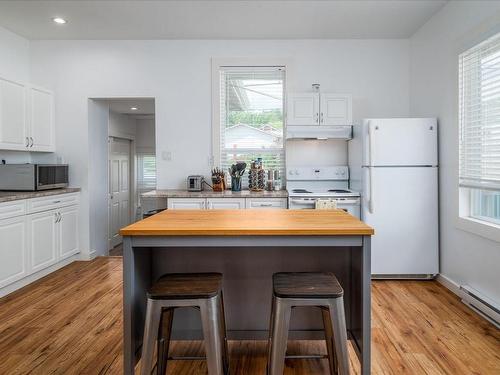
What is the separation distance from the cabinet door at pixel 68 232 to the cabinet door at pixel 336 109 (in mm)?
3162

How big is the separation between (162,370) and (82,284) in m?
2.14

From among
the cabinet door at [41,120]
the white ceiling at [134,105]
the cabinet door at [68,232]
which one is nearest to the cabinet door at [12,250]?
the cabinet door at [68,232]

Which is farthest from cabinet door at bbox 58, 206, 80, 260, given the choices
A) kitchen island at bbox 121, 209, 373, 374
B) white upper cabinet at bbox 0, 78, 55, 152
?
kitchen island at bbox 121, 209, 373, 374

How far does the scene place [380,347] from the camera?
2348 mm

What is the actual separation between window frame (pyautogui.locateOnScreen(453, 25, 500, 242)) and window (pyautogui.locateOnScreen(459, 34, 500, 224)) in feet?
0.08

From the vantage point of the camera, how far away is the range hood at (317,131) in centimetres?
420

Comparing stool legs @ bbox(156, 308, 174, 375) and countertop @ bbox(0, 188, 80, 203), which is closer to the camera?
stool legs @ bbox(156, 308, 174, 375)

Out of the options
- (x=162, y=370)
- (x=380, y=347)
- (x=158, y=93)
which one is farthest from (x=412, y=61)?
(x=162, y=370)

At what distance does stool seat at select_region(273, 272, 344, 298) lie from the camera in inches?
64.7

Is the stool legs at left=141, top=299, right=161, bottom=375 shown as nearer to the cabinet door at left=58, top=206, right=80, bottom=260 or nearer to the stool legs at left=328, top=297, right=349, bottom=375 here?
the stool legs at left=328, top=297, right=349, bottom=375

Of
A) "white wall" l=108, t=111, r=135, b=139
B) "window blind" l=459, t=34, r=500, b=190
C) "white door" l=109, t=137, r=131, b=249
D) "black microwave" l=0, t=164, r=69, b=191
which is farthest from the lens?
"white wall" l=108, t=111, r=135, b=139

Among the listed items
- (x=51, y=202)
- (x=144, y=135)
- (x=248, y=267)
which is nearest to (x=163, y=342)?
(x=248, y=267)

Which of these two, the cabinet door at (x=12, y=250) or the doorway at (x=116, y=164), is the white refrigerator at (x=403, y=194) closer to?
the doorway at (x=116, y=164)

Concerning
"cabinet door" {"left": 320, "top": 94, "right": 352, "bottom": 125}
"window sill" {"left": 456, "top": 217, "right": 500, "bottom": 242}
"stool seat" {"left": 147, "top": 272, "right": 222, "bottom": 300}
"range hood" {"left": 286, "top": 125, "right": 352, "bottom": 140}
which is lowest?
"stool seat" {"left": 147, "top": 272, "right": 222, "bottom": 300}
